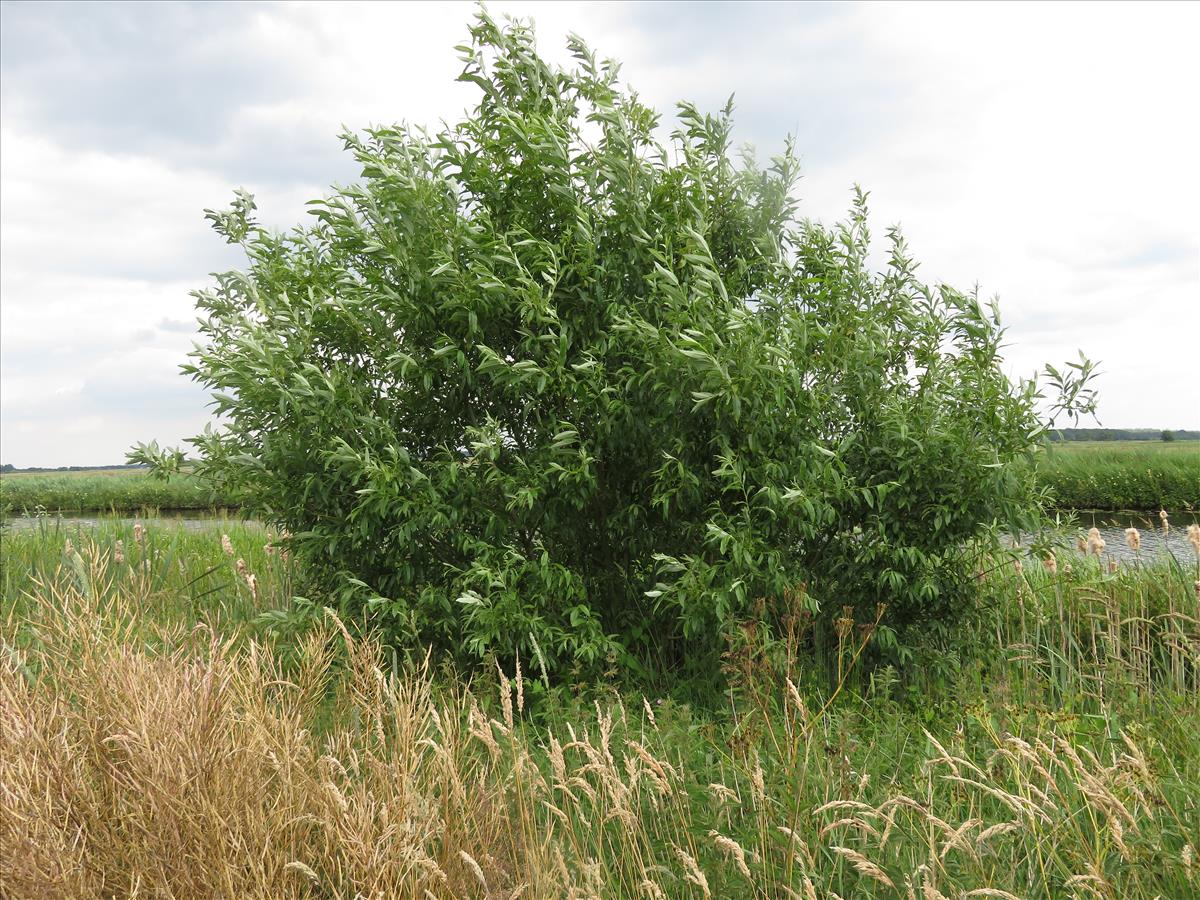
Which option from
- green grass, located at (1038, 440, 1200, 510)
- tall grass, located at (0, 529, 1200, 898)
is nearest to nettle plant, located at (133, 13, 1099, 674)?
tall grass, located at (0, 529, 1200, 898)

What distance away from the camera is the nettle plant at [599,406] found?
4820 mm

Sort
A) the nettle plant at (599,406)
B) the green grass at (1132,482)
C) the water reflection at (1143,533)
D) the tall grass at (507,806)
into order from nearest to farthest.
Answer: the tall grass at (507,806), the nettle plant at (599,406), the water reflection at (1143,533), the green grass at (1132,482)

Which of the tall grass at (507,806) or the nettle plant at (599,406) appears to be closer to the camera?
the tall grass at (507,806)

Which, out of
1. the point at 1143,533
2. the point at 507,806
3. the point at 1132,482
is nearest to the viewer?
the point at 507,806

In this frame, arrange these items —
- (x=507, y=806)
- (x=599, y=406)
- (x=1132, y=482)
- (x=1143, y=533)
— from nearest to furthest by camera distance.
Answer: (x=507, y=806), (x=599, y=406), (x=1143, y=533), (x=1132, y=482)

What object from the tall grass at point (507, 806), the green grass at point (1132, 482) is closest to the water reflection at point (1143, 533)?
the green grass at point (1132, 482)

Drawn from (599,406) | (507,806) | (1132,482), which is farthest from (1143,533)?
(507,806)

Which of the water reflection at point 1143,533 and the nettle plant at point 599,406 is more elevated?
the nettle plant at point 599,406

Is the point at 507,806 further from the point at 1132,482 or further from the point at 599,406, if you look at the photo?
the point at 1132,482

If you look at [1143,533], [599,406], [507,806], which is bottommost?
[1143,533]

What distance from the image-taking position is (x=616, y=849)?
3.43m

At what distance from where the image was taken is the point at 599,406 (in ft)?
16.4

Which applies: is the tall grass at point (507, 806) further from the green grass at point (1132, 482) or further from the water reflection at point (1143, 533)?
the green grass at point (1132, 482)

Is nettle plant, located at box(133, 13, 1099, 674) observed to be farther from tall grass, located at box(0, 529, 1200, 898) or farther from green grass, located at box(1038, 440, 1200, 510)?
green grass, located at box(1038, 440, 1200, 510)
